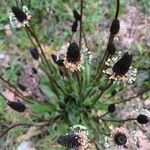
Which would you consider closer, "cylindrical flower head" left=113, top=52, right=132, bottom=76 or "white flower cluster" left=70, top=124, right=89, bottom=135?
"cylindrical flower head" left=113, top=52, right=132, bottom=76

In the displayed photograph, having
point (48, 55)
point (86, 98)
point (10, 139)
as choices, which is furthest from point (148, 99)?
point (10, 139)

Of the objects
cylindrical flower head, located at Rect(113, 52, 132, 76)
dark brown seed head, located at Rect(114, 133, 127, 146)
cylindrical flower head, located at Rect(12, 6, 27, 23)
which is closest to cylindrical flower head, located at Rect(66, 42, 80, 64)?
cylindrical flower head, located at Rect(113, 52, 132, 76)

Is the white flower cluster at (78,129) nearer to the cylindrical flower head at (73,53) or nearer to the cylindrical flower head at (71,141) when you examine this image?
the cylindrical flower head at (71,141)

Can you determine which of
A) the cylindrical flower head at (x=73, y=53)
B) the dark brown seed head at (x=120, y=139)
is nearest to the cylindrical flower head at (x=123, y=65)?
the cylindrical flower head at (x=73, y=53)

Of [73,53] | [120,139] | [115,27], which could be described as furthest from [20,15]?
[120,139]

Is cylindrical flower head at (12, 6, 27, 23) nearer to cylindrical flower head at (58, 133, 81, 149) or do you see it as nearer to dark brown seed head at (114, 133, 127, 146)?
cylindrical flower head at (58, 133, 81, 149)

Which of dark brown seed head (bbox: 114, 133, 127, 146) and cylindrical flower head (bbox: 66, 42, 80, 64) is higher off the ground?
cylindrical flower head (bbox: 66, 42, 80, 64)

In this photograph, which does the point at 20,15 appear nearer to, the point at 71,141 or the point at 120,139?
the point at 71,141
